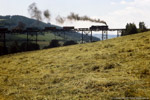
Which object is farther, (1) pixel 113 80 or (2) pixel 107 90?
(1) pixel 113 80

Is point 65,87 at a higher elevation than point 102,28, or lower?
lower

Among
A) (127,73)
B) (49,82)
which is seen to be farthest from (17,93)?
(127,73)

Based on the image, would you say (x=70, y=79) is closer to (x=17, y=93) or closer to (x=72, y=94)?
(x=72, y=94)

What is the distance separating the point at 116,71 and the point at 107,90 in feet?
10.5

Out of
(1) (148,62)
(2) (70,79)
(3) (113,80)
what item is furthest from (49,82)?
(1) (148,62)

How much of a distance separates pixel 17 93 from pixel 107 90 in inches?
177

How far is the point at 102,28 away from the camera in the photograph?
1866 inches

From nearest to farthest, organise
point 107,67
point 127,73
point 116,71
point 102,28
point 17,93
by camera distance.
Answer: point 17,93, point 127,73, point 116,71, point 107,67, point 102,28

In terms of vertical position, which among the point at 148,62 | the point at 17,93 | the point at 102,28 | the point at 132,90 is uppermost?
the point at 102,28

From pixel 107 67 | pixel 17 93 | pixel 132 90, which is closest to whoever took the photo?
pixel 132 90

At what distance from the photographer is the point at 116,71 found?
10148 millimetres

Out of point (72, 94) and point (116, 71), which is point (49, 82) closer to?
point (72, 94)

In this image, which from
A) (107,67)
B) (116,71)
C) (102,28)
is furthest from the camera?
(102,28)

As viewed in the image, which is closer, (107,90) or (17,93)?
(107,90)
